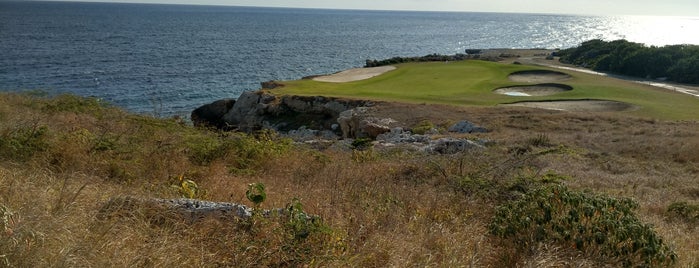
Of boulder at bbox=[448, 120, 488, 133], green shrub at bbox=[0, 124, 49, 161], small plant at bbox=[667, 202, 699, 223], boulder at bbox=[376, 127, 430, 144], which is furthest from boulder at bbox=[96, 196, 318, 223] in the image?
boulder at bbox=[448, 120, 488, 133]

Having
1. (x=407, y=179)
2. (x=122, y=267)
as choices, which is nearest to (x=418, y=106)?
(x=407, y=179)

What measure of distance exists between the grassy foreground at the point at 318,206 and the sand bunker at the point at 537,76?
73.9 ft

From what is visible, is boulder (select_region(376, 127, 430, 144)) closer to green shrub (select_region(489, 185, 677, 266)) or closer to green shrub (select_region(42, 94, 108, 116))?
green shrub (select_region(42, 94, 108, 116))

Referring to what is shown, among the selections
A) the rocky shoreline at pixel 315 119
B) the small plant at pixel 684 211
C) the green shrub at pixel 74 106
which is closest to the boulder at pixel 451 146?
the rocky shoreline at pixel 315 119

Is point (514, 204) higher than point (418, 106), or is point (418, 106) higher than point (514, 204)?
point (514, 204)

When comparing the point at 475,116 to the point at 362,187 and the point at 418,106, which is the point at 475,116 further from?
the point at 362,187

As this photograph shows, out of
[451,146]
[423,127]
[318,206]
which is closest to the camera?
[318,206]

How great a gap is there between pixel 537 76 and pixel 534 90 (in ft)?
17.2

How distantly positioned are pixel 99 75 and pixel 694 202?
4469 cm

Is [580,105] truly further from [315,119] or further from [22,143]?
[22,143]

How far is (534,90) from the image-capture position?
30.7m

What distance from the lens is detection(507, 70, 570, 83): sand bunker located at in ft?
112

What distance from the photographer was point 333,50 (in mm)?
81250

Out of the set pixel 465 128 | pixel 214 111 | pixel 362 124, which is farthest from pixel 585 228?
pixel 214 111
